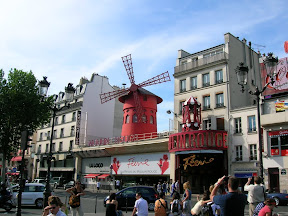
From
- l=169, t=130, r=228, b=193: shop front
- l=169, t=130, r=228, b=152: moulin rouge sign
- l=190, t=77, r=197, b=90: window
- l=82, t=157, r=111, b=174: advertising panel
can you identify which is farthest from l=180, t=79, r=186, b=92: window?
l=82, t=157, r=111, b=174: advertising panel

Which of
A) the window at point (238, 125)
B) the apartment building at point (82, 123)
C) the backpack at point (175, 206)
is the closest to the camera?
the backpack at point (175, 206)

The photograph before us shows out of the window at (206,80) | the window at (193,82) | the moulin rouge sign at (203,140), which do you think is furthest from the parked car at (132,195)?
the window at (193,82)

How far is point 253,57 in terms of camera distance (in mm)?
28562

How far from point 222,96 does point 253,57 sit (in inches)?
249

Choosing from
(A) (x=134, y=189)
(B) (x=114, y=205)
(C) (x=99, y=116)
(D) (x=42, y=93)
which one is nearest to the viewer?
(B) (x=114, y=205)

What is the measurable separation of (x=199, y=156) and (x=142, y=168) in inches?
293

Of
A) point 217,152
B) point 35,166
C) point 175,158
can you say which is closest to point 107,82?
point 35,166

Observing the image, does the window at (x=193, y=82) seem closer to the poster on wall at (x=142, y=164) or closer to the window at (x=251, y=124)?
the window at (x=251, y=124)

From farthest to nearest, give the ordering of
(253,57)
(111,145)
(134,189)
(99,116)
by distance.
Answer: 1. (99,116)
2. (111,145)
3. (253,57)
4. (134,189)

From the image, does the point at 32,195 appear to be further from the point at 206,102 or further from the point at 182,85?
the point at 182,85

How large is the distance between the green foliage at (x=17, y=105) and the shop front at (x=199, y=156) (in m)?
11.9

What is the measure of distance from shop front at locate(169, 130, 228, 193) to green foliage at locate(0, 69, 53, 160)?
11.9 metres

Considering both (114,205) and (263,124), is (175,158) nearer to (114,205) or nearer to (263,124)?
(263,124)

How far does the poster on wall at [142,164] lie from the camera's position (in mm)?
28402
